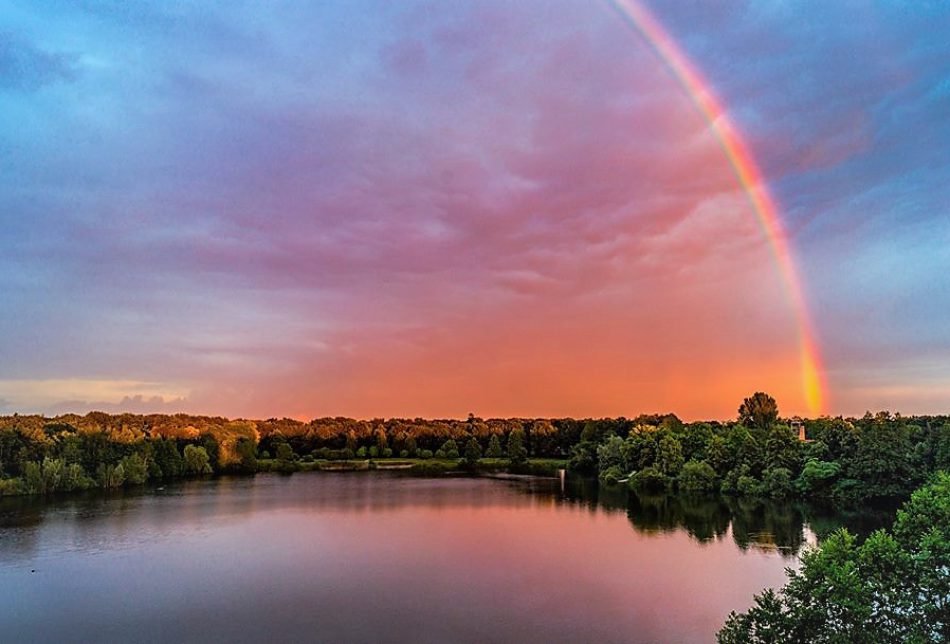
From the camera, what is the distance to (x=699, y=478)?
2079 inches

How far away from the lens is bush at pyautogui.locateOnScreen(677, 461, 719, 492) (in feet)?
172

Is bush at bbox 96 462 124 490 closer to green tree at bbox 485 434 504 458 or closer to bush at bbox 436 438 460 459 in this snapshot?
bush at bbox 436 438 460 459

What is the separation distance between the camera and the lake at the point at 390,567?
65.4 ft

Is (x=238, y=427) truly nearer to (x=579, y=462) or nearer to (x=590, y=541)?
(x=579, y=462)

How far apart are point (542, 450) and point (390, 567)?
70.7 m

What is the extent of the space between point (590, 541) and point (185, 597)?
754 inches

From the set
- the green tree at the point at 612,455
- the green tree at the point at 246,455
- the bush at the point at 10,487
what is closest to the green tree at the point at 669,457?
the green tree at the point at 612,455

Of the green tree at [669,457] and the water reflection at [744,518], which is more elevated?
the green tree at [669,457]

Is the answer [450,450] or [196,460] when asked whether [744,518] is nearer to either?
[196,460]

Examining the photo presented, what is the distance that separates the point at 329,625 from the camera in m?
20.0

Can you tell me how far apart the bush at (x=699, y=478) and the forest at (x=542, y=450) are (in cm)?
8

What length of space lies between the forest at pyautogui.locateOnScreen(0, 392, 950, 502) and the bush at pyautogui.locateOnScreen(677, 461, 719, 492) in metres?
0.08

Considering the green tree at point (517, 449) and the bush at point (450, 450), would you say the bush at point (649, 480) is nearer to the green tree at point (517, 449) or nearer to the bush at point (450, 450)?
the green tree at point (517, 449)

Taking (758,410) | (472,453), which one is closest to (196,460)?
(472,453)
